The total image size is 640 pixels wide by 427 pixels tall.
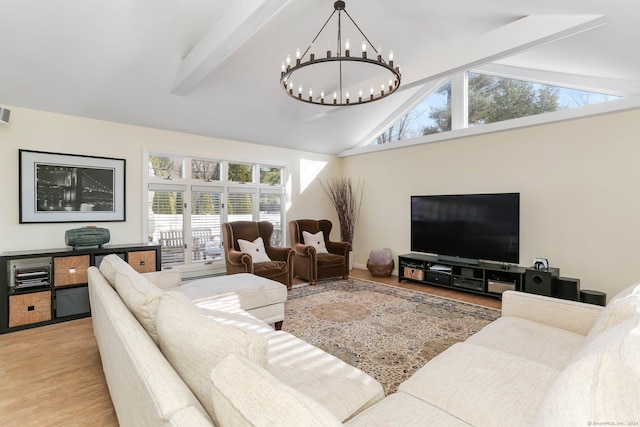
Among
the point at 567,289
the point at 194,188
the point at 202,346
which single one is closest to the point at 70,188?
the point at 194,188

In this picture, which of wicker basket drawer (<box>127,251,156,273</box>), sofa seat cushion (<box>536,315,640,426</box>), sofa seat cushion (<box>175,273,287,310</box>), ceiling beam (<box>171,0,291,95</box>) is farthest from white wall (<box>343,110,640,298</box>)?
wicker basket drawer (<box>127,251,156,273</box>)

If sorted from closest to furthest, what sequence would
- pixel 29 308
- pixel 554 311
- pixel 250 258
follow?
pixel 554 311, pixel 29 308, pixel 250 258

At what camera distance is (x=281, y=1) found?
225cm

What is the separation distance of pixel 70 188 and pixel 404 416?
177 inches

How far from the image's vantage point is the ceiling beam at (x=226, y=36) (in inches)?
95.0

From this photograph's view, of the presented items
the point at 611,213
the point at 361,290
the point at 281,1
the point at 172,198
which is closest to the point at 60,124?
the point at 172,198

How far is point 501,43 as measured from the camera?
3125mm

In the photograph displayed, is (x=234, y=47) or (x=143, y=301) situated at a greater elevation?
(x=234, y=47)

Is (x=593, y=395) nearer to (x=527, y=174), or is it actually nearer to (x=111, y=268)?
(x=111, y=268)

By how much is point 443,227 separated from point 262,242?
2845mm

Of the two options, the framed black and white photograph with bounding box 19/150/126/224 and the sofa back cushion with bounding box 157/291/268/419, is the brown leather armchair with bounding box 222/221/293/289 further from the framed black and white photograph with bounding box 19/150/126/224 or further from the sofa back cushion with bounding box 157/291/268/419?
the sofa back cushion with bounding box 157/291/268/419

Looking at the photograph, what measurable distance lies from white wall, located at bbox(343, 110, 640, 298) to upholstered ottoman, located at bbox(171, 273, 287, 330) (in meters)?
3.45

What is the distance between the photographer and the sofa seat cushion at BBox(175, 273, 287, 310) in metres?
2.82

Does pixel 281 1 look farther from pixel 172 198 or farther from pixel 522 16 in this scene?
pixel 172 198
